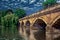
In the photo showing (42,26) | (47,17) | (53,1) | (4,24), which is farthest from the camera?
(53,1)

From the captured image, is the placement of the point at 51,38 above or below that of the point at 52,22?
below

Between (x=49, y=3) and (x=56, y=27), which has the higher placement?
(x=49, y=3)

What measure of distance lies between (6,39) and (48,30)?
506 centimetres

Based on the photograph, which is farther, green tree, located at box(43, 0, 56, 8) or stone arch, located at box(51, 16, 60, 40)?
green tree, located at box(43, 0, 56, 8)

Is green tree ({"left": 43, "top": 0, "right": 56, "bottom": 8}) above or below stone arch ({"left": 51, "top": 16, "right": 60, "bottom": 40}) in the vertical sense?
above

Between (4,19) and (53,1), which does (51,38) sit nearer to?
(4,19)

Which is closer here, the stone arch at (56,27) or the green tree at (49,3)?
the stone arch at (56,27)

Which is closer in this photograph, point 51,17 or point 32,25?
point 51,17

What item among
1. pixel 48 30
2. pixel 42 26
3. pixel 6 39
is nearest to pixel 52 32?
pixel 48 30

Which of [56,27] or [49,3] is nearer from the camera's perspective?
[56,27]

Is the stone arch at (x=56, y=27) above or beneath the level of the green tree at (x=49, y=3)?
beneath

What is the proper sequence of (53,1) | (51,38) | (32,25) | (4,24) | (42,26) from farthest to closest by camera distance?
1. (53,1)
2. (4,24)
3. (42,26)
4. (32,25)
5. (51,38)

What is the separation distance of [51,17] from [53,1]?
165ft

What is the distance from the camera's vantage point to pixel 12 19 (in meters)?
59.2
